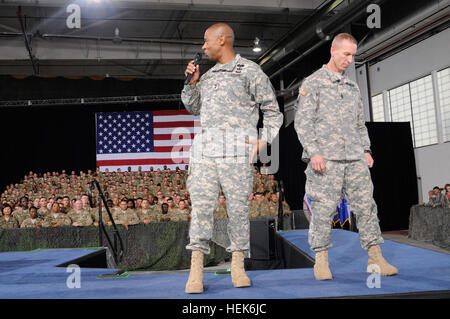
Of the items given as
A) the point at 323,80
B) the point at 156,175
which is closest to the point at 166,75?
the point at 156,175

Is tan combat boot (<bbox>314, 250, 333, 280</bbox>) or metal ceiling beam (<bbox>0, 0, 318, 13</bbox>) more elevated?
metal ceiling beam (<bbox>0, 0, 318, 13</bbox>)

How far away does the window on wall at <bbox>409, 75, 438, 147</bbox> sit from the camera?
34.8ft

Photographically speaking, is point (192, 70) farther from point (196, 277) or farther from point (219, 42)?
point (196, 277)

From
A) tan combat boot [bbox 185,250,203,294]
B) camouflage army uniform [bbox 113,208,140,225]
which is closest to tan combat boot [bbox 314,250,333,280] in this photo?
tan combat boot [bbox 185,250,203,294]

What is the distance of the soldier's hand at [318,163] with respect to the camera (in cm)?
219

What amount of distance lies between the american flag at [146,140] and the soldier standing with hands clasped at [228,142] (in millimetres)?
13717

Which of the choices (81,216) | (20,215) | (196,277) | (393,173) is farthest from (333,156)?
(393,173)

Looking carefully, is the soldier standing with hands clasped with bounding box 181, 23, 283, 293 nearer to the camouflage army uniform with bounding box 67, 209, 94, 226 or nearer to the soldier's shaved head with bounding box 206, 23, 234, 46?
the soldier's shaved head with bounding box 206, 23, 234, 46

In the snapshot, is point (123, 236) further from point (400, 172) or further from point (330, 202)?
point (400, 172)

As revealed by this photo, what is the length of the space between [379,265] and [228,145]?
3.53ft

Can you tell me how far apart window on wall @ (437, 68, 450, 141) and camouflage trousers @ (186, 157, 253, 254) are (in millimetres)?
9511

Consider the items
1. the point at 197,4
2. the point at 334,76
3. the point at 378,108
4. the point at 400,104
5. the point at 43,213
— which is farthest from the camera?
the point at 378,108

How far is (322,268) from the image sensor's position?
7.20ft

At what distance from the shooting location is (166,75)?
17156 mm
